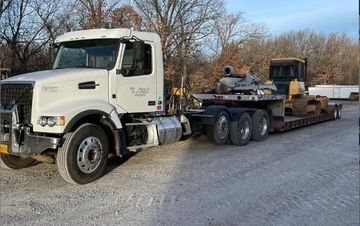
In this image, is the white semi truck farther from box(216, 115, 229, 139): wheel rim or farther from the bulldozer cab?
the bulldozer cab

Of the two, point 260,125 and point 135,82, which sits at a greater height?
point 135,82

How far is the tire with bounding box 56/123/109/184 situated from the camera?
6.78 m

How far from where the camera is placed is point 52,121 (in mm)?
6727

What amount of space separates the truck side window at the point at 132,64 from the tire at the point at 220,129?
2.81m

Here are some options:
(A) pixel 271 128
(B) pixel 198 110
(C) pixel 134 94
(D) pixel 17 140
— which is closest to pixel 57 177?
(D) pixel 17 140

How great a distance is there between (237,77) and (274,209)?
845 centimetres

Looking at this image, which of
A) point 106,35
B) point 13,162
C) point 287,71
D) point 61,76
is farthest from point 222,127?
point 287,71


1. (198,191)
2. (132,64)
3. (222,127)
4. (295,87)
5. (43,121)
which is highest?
(132,64)

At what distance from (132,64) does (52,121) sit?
6.72 ft

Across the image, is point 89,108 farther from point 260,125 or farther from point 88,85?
point 260,125

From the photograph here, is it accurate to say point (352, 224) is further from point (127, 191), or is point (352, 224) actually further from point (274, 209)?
point (127, 191)

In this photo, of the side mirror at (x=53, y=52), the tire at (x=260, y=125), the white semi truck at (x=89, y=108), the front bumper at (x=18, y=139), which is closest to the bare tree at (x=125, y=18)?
the tire at (x=260, y=125)

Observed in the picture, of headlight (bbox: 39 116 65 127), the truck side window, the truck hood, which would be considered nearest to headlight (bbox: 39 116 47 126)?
headlight (bbox: 39 116 65 127)

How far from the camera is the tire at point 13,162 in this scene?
7765 mm
